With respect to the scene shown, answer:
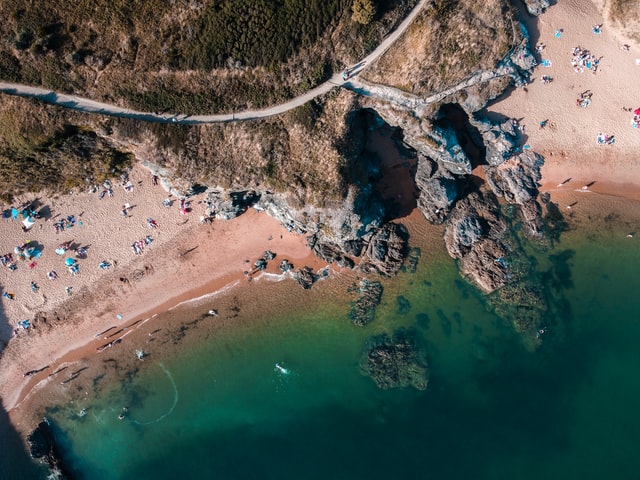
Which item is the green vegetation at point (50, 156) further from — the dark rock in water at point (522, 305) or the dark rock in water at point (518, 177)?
the dark rock in water at point (522, 305)

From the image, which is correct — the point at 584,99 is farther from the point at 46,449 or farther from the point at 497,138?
the point at 46,449

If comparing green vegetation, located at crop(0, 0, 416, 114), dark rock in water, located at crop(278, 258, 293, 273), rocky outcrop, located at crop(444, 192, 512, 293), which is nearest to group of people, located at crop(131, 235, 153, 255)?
green vegetation, located at crop(0, 0, 416, 114)

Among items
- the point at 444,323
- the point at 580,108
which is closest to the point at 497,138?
the point at 580,108

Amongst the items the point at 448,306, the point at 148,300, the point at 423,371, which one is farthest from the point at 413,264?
the point at 148,300

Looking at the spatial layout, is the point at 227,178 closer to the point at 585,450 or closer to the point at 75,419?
the point at 75,419

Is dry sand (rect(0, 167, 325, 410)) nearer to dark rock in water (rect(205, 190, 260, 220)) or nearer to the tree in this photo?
dark rock in water (rect(205, 190, 260, 220))

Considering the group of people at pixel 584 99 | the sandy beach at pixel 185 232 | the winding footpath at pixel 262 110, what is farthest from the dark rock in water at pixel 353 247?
the group of people at pixel 584 99

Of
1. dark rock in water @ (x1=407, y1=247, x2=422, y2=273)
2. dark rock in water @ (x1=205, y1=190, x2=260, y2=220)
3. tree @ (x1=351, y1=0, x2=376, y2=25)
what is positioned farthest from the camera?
dark rock in water @ (x1=407, y1=247, x2=422, y2=273)
